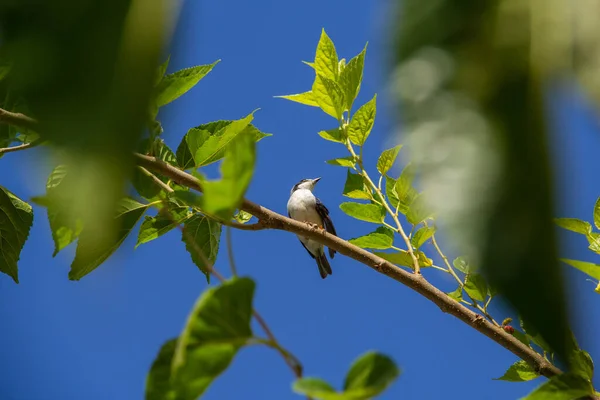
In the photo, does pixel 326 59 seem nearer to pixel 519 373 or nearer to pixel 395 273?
pixel 395 273

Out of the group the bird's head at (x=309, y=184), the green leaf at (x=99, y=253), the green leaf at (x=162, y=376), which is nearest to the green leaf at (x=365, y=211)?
the green leaf at (x=99, y=253)

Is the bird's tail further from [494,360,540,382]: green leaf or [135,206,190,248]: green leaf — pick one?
[494,360,540,382]: green leaf

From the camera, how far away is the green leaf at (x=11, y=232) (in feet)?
5.17

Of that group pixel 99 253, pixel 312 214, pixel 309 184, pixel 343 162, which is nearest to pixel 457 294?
pixel 343 162

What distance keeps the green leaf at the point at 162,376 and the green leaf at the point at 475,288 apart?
0.89 m

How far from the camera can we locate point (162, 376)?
2.47 feet

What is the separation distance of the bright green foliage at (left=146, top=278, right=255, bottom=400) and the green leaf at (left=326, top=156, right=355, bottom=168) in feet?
3.21

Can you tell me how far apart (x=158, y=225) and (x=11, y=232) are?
380 millimetres

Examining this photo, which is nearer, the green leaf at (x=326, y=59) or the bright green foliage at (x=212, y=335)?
the bright green foliage at (x=212, y=335)

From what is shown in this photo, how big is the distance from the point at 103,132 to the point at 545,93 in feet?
0.63

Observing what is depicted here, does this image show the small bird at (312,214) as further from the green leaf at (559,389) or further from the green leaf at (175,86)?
the green leaf at (559,389)

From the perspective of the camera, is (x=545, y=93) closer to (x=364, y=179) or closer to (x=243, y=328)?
(x=243, y=328)

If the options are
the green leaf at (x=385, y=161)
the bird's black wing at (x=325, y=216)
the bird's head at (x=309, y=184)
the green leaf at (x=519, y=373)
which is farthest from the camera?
the bird's head at (x=309, y=184)

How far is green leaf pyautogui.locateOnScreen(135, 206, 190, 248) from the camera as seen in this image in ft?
5.02
